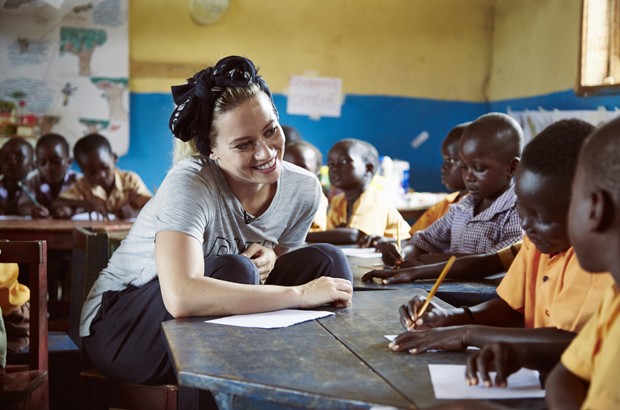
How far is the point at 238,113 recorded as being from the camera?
2.19 meters

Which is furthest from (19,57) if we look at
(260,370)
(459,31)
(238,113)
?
(260,370)

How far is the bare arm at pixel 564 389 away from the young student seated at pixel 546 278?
0.18 metres

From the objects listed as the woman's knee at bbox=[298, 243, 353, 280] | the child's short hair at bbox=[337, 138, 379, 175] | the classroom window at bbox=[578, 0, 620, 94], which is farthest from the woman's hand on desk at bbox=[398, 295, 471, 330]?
the classroom window at bbox=[578, 0, 620, 94]

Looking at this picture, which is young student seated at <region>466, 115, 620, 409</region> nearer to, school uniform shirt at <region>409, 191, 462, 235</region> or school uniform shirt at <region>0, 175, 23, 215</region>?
school uniform shirt at <region>409, 191, 462, 235</region>

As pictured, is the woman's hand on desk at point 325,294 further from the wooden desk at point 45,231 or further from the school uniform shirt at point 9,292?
the wooden desk at point 45,231

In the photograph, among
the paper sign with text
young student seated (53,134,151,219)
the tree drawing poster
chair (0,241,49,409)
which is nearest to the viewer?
chair (0,241,49,409)

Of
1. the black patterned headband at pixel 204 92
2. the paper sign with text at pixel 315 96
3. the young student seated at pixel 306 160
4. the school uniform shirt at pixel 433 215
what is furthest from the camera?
the paper sign with text at pixel 315 96

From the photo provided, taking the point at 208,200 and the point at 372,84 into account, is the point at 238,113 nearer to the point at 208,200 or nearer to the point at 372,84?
the point at 208,200

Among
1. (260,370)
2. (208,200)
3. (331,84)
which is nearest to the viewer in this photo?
(260,370)

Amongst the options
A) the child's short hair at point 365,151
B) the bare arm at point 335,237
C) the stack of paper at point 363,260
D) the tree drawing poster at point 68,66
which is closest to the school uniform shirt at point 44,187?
the tree drawing poster at point 68,66

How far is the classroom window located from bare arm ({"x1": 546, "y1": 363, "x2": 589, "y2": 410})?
3.87 m

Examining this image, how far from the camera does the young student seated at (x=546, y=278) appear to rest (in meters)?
1.48

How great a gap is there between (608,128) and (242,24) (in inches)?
222

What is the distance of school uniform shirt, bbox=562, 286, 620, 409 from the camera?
106 cm
